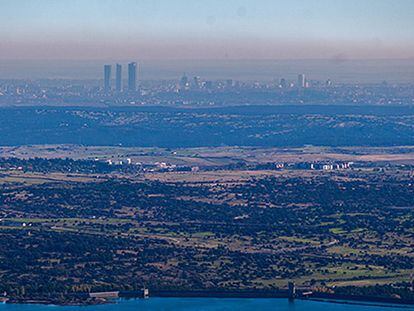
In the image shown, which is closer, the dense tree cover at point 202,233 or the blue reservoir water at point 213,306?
the blue reservoir water at point 213,306

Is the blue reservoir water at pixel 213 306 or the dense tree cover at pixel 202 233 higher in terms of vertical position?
the blue reservoir water at pixel 213 306

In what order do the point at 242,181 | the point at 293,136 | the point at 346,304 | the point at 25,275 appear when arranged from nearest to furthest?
the point at 346,304
the point at 25,275
the point at 242,181
the point at 293,136

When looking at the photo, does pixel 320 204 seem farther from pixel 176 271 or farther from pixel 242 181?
pixel 176 271

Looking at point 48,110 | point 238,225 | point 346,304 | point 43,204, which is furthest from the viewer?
point 48,110

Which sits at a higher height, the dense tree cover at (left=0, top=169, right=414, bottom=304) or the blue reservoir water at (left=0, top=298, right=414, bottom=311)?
the blue reservoir water at (left=0, top=298, right=414, bottom=311)

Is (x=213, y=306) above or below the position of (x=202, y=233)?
above

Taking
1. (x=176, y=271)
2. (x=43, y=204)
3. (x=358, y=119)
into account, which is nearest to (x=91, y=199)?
(x=43, y=204)

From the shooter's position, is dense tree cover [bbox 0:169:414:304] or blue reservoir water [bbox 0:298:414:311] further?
dense tree cover [bbox 0:169:414:304]

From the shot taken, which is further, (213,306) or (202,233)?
(202,233)
